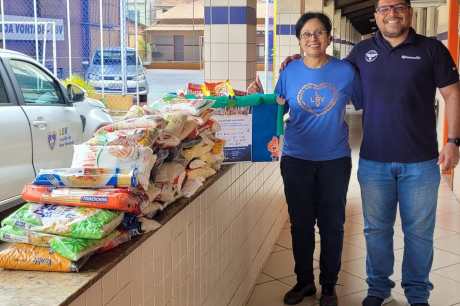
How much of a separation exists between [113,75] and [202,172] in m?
11.1

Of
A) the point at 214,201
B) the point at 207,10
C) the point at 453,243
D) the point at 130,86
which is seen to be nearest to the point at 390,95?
the point at 214,201

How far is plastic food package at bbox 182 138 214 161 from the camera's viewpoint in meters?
2.06

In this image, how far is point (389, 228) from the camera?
2.79m

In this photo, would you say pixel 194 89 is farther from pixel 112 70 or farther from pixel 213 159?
pixel 112 70

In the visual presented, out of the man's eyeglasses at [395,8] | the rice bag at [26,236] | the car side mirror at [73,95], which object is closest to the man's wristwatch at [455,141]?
the man's eyeglasses at [395,8]

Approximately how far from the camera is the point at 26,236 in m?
1.31

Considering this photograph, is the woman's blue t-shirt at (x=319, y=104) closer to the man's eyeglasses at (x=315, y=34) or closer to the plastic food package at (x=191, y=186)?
the man's eyeglasses at (x=315, y=34)

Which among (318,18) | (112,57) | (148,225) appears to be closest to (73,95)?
(318,18)

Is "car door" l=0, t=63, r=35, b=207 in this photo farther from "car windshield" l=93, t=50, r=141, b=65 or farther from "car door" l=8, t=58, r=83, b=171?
"car windshield" l=93, t=50, r=141, b=65

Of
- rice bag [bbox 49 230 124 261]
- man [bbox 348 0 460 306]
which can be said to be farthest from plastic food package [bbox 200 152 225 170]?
rice bag [bbox 49 230 124 261]

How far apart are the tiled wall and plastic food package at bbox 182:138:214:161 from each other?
0.15 meters

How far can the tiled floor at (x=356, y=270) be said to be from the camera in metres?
3.05

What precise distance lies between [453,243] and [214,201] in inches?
96.3

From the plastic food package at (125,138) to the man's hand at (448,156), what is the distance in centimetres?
149
